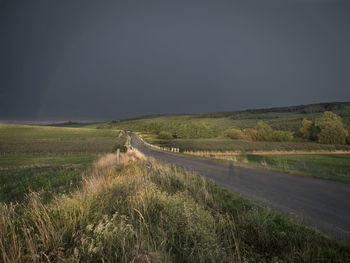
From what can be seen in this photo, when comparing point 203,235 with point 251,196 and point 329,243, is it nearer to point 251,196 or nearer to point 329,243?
point 329,243

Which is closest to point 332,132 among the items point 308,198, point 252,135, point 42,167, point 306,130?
point 306,130

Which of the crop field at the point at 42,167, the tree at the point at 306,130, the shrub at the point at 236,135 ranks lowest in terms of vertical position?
the crop field at the point at 42,167

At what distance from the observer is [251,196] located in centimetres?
687

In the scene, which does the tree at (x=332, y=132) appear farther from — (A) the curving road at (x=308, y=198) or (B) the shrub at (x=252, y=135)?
(A) the curving road at (x=308, y=198)

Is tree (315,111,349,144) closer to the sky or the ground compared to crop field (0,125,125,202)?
closer to the sky

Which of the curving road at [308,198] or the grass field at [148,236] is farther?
the curving road at [308,198]

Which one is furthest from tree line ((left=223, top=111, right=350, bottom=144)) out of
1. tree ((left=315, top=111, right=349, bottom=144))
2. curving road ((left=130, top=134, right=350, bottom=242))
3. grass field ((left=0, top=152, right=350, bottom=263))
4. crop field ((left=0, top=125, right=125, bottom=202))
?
grass field ((left=0, top=152, right=350, bottom=263))

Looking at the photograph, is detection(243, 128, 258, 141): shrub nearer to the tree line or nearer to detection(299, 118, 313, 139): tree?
the tree line

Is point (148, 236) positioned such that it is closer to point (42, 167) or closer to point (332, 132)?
point (42, 167)

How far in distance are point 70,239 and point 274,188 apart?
27.6ft

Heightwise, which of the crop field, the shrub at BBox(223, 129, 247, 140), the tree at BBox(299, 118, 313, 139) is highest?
the tree at BBox(299, 118, 313, 139)

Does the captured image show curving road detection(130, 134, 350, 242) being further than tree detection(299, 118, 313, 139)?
No

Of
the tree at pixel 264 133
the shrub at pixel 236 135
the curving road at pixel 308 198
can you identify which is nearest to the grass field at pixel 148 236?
the curving road at pixel 308 198

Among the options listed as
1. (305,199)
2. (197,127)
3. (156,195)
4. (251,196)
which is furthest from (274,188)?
(197,127)
